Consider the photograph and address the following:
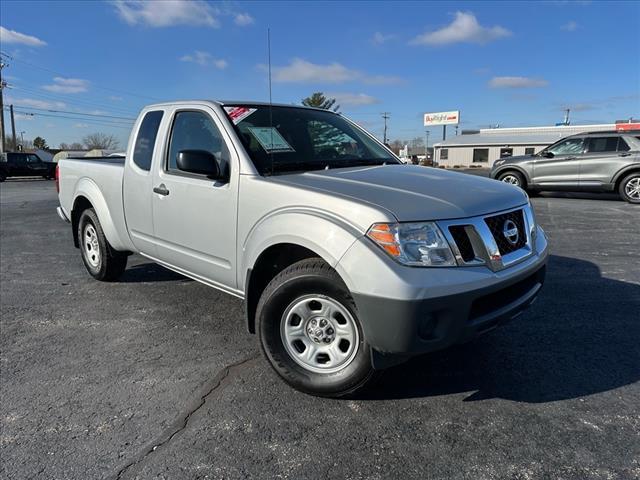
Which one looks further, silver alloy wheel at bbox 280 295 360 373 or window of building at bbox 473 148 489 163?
window of building at bbox 473 148 489 163

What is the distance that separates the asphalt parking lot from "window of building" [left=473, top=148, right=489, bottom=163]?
52510 millimetres

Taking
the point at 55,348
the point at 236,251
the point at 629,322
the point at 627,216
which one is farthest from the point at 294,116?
the point at 627,216

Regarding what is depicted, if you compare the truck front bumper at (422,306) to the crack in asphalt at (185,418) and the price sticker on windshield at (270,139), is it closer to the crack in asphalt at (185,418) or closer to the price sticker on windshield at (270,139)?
the crack in asphalt at (185,418)

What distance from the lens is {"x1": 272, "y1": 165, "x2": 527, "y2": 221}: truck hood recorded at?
2588 mm

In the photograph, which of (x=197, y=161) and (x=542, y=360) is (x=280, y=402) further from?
(x=542, y=360)

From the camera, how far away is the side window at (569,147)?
12648mm

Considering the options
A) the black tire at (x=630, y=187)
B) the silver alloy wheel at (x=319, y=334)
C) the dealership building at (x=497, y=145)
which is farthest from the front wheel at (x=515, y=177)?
the dealership building at (x=497, y=145)

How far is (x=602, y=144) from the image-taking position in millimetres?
12375

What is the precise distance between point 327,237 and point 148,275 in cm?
376

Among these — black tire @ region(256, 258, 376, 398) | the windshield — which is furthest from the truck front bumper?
the windshield

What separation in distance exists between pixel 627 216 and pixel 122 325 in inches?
393

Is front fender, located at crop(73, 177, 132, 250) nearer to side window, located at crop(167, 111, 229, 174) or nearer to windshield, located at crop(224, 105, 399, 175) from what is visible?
side window, located at crop(167, 111, 229, 174)

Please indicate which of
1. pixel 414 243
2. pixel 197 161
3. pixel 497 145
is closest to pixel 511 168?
pixel 197 161

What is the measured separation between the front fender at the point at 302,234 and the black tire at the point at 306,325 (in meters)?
0.14
